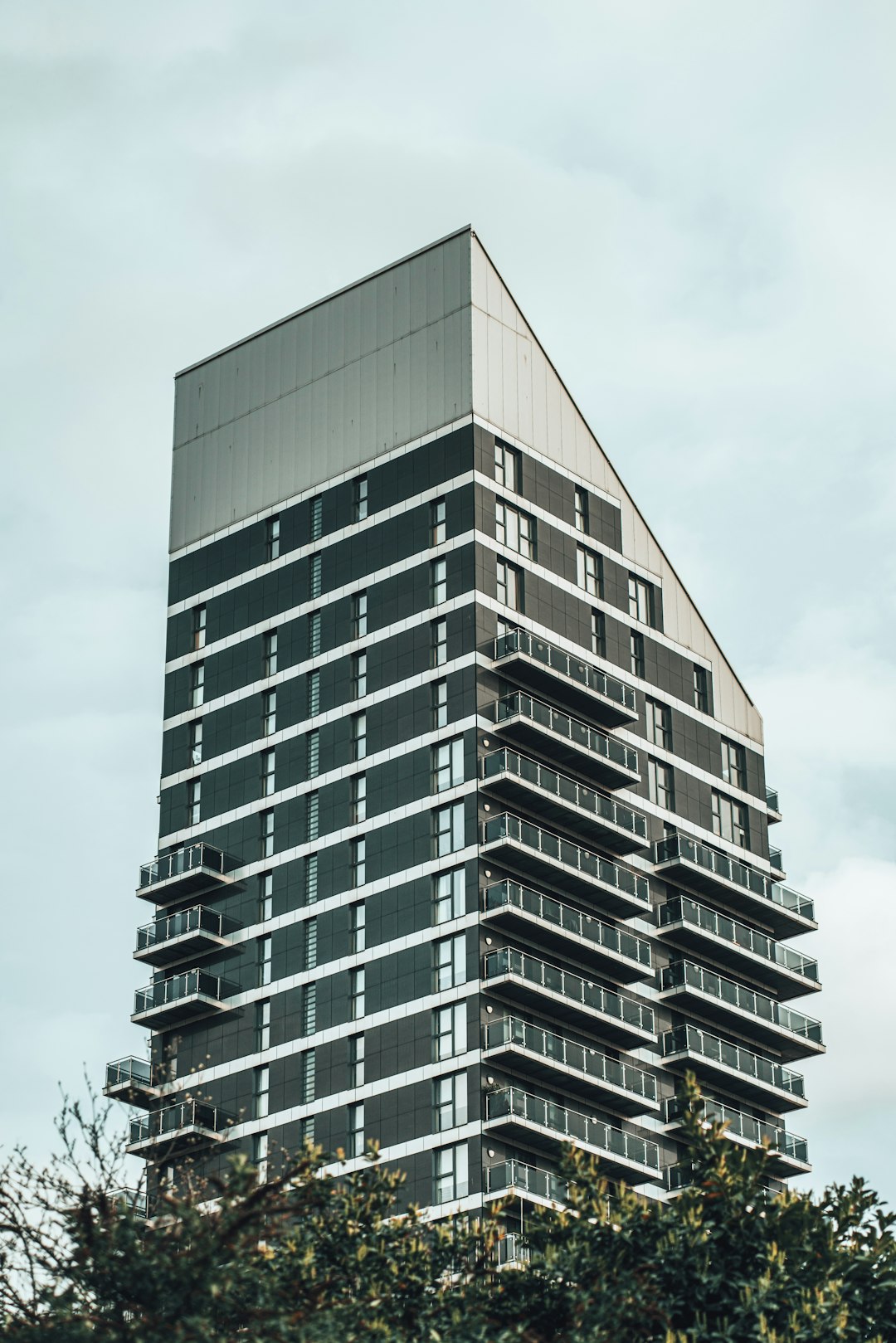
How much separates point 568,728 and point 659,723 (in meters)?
11.4

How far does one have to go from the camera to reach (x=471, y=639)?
102m

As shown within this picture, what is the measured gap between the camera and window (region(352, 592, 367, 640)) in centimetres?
10631

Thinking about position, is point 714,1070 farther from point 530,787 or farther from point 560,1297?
point 560,1297

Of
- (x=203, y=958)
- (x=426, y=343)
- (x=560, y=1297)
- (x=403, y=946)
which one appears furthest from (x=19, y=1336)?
(x=426, y=343)

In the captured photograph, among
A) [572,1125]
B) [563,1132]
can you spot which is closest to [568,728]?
[572,1125]

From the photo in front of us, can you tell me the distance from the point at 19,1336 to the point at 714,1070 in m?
62.3

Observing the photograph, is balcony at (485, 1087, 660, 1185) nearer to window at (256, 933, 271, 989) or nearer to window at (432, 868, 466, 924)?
window at (432, 868, 466, 924)

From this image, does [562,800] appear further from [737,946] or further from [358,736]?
[737,946]

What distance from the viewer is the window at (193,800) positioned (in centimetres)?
10888

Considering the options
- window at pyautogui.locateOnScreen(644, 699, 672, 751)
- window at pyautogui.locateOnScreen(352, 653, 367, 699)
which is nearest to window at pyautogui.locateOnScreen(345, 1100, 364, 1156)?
window at pyautogui.locateOnScreen(352, 653, 367, 699)

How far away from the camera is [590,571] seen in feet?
363

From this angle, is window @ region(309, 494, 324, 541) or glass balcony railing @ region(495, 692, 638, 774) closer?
glass balcony railing @ region(495, 692, 638, 774)

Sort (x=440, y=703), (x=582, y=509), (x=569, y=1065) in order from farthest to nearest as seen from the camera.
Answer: (x=582, y=509) → (x=440, y=703) → (x=569, y=1065)

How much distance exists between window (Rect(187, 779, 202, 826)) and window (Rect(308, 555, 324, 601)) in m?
9.83
